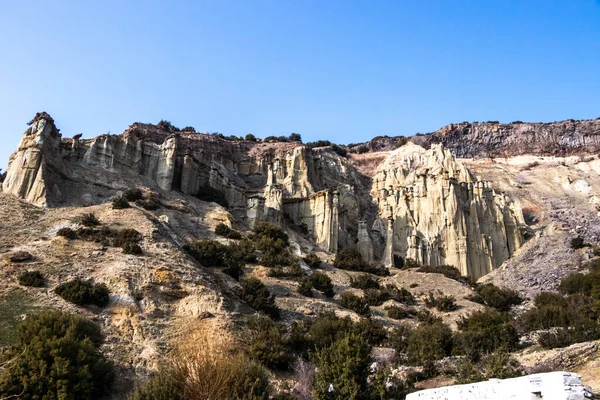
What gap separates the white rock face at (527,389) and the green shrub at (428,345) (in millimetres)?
7568

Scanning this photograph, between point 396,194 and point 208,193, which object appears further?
point 396,194

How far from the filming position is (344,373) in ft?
58.7

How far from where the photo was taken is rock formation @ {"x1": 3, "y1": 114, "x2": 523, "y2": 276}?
45219 millimetres

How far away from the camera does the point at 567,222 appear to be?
62.1 m

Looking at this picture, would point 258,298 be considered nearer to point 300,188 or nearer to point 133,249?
point 133,249

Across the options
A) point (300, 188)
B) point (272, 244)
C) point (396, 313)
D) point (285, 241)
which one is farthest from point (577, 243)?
point (300, 188)

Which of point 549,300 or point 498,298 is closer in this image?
point 549,300

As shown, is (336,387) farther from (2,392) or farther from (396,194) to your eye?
(396,194)

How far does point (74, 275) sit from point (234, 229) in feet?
69.9

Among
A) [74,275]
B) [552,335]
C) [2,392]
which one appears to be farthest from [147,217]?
[552,335]

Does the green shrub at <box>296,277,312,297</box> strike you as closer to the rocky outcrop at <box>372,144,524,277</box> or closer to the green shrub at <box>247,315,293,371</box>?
the green shrub at <box>247,315,293,371</box>

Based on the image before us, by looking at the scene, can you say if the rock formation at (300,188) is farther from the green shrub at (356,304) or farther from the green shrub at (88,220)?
the green shrub at (356,304)

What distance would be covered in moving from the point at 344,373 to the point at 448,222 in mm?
48984

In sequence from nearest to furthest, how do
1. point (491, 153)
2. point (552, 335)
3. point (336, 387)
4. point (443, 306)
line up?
point (336, 387) → point (552, 335) → point (443, 306) → point (491, 153)
